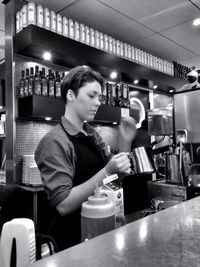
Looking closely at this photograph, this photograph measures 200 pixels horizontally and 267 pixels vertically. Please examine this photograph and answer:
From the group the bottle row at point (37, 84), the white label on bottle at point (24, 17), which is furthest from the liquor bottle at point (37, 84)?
the white label on bottle at point (24, 17)

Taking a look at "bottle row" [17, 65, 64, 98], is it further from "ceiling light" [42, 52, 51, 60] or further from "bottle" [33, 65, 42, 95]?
"ceiling light" [42, 52, 51, 60]

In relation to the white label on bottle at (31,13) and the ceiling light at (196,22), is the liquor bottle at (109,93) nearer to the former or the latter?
the white label on bottle at (31,13)

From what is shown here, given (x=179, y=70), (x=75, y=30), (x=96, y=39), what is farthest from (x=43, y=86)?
(x=179, y=70)

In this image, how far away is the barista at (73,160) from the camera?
1078 mm

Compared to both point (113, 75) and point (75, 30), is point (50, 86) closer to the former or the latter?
point (75, 30)

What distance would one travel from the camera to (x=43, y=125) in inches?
125

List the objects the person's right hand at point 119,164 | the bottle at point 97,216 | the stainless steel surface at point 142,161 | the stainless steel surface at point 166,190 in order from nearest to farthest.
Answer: the bottle at point 97,216, the person's right hand at point 119,164, the stainless steel surface at point 142,161, the stainless steel surface at point 166,190

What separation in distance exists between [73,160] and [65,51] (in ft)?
6.69

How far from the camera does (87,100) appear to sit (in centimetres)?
129

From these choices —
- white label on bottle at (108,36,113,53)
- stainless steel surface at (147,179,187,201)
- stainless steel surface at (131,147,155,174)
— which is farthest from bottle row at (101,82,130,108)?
stainless steel surface at (131,147,155,174)

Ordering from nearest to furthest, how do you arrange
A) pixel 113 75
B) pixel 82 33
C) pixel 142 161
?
pixel 142 161
pixel 82 33
pixel 113 75

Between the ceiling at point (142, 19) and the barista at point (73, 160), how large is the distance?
6.82 feet

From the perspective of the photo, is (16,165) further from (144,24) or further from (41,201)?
(144,24)

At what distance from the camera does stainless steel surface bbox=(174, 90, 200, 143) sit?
1.69m
